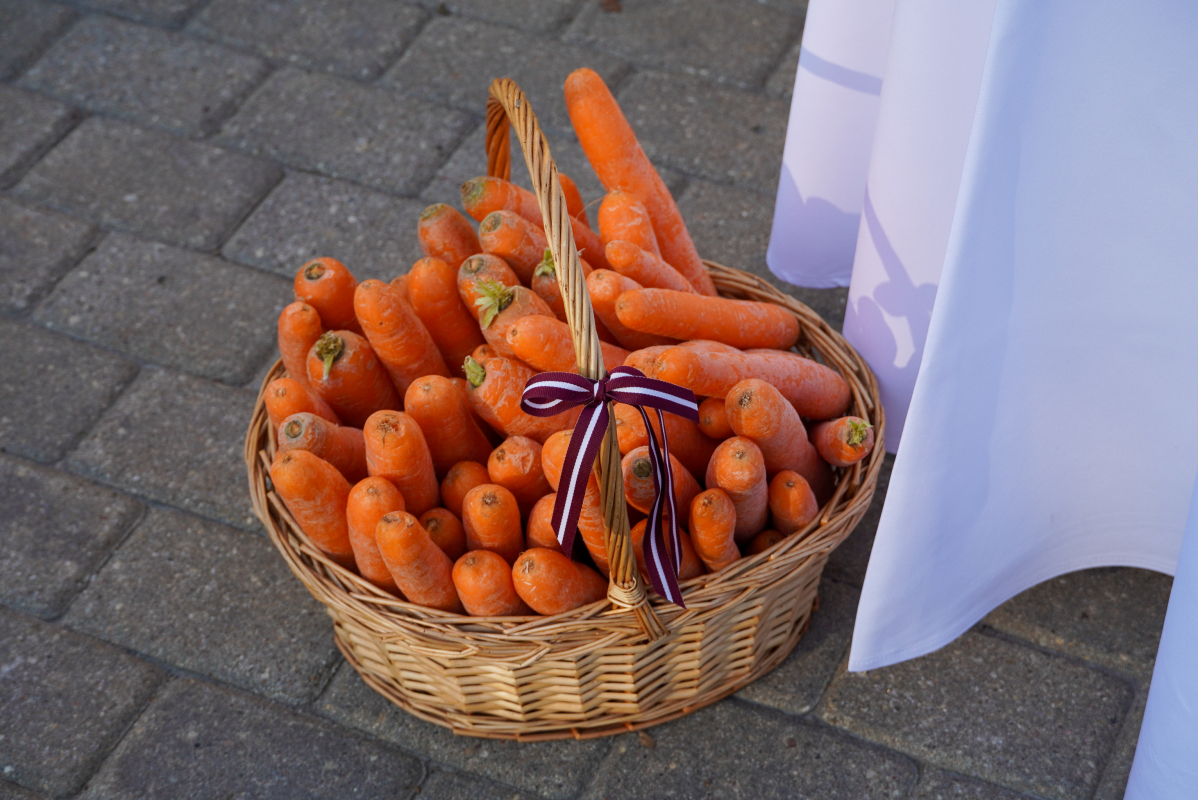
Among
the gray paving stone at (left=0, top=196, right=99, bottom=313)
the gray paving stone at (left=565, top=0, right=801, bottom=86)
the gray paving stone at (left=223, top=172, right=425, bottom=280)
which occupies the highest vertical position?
the gray paving stone at (left=565, top=0, right=801, bottom=86)

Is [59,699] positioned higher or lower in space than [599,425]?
lower

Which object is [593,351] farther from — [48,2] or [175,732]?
[48,2]

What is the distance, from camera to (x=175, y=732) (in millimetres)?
1307

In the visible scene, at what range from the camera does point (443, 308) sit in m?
1.28

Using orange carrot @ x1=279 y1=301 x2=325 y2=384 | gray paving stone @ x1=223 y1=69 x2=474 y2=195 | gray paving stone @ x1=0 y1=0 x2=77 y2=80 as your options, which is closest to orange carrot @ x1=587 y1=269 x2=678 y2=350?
orange carrot @ x1=279 y1=301 x2=325 y2=384

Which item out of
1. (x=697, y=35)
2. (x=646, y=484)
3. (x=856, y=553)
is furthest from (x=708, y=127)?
(x=646, y=484)

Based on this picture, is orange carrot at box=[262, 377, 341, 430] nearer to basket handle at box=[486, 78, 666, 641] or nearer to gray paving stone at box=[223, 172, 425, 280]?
basket handle at box=[486, 78, 666, 641]

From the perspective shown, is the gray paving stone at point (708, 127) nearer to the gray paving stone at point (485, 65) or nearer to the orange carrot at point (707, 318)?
the gray paving stone at point (485, 65)

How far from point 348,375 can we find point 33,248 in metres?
0.96

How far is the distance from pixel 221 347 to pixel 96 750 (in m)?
0.67

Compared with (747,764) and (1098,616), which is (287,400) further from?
(1098,616)

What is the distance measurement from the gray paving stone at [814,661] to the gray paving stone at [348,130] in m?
1.05

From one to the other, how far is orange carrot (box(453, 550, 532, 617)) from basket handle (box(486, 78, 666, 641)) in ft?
0.38

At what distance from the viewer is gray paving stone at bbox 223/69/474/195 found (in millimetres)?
1995
